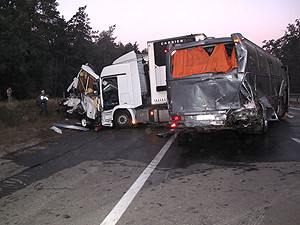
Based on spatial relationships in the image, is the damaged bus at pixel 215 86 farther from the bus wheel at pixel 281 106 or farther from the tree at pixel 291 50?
the tree at pixel 291 50

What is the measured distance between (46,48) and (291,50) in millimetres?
56681

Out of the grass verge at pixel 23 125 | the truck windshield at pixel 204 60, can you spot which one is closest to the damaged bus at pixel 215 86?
the truck windshield at pixel 204 60

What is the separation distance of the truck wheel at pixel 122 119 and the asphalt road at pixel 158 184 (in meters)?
3.86

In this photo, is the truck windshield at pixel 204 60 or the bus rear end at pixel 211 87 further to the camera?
the truck windshield at pixel 204 60

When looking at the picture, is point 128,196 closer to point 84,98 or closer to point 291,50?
point 84,98

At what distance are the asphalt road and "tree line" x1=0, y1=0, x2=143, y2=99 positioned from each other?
91.5 ft

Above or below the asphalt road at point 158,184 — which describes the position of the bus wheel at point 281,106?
above

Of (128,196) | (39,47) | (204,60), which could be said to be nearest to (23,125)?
(204,60)

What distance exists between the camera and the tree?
61.2 m

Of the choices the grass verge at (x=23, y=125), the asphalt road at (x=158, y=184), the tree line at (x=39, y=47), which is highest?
the tree line at (x=39, y=47)

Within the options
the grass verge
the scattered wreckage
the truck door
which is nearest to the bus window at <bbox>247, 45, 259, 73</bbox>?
the truck door

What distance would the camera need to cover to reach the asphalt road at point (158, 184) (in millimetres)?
3508

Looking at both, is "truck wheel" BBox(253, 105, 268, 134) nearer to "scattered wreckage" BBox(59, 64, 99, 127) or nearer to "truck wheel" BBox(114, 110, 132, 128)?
"truck wheel" BBox(114, 110, 132, 128)

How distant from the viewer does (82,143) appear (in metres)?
9.41
